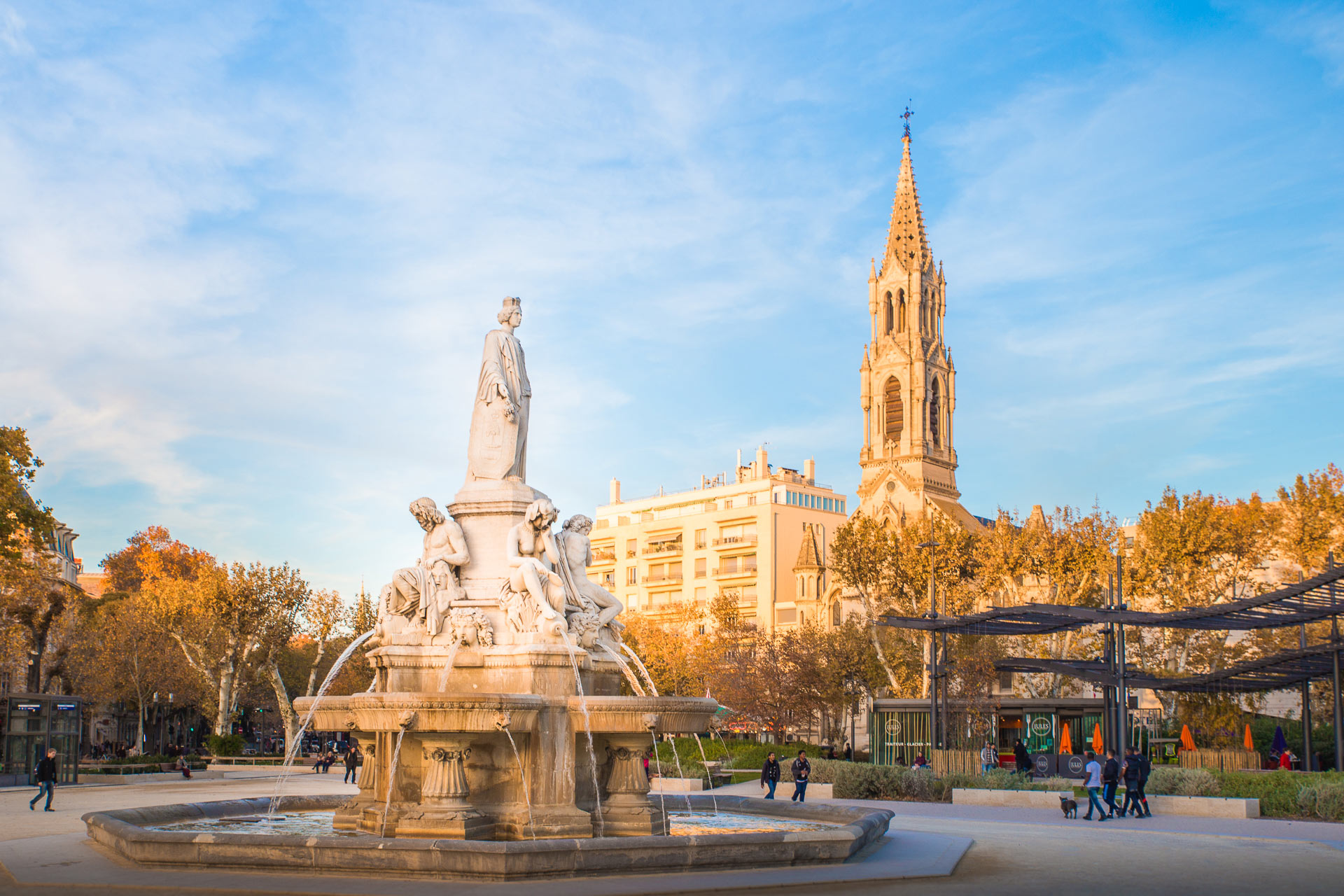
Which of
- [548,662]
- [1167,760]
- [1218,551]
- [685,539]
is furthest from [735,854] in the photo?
[685,539]

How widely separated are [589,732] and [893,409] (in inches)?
3233

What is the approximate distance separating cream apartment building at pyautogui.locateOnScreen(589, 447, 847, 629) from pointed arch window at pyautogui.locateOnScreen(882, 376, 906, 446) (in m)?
9.20

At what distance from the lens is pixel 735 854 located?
1312 cm

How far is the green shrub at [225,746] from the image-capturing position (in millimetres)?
52750

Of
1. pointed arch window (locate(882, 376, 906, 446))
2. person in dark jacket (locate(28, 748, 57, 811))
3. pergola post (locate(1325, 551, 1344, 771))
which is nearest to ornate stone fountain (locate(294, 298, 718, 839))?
person in dark jacket (locate(28, 748, 57, 811))

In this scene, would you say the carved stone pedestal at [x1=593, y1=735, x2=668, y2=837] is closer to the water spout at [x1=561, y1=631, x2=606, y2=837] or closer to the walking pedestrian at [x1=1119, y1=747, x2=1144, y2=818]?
the water spout at [x1=561, y1=631, x2=606, y2=837]

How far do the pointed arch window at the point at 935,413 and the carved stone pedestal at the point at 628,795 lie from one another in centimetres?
7994

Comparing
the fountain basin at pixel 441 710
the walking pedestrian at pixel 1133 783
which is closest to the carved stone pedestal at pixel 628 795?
the fountain basin at pixel 441 710

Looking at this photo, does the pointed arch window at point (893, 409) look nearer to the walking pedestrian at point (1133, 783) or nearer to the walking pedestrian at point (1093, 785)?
the walking pedestrian at point (1133, 783)

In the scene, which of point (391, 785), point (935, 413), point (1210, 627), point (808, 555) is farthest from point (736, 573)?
point (391, 785)

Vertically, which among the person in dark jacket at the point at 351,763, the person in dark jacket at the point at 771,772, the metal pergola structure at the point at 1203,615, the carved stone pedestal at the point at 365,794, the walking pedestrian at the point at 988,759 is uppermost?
the metal pergola structure at the point at 1203,615

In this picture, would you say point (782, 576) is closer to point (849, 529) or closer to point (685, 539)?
point (685, 539)

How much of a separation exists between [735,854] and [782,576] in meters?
82.3

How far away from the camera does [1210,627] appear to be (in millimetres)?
31797
